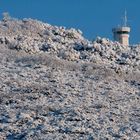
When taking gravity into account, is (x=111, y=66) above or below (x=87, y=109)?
above

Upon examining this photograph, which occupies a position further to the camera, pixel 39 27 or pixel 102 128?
pixel 39 27

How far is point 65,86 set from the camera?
70.1 ft

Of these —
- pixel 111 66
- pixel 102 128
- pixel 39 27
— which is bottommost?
pixel 102 128

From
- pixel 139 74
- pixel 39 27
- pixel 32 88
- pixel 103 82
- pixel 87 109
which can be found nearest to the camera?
pixel 87 109

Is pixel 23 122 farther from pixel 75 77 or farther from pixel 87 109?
pixel 75 77

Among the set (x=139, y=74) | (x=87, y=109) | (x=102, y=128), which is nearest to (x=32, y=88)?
(x=87, y=109)

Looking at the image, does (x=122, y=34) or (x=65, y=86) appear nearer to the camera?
(x=65, y=86)

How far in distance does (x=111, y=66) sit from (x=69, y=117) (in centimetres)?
850

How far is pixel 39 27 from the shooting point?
3328cm

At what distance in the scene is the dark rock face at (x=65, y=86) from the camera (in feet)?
55.6

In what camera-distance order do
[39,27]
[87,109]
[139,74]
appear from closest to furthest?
[87,109] < [139,74] < [39,27]

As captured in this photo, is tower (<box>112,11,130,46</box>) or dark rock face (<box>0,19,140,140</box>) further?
tower (<box>112,11,130,46</box>)

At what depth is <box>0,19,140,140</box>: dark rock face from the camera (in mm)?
16953

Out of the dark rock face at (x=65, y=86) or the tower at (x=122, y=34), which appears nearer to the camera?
the dark rock face at (x=65, y=86)
